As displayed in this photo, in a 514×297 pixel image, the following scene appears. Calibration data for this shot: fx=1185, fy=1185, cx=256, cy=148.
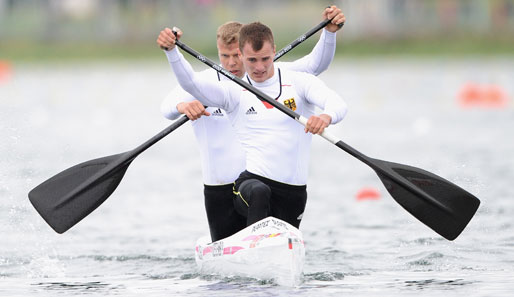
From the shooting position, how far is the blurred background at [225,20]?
41.5 meters

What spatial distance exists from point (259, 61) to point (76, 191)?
6.54 ft

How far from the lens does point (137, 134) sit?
20.0m

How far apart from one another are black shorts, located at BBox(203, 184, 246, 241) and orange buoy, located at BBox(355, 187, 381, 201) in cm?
420

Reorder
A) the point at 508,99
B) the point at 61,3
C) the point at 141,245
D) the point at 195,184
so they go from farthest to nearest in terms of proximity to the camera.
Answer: the point at 61,3
the point at 508,99
the point at 195,184
the point at 141,245

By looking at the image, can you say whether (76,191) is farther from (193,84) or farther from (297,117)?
(297,117)

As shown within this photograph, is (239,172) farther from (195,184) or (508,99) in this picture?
(508,99)

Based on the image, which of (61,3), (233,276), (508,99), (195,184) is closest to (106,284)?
(233,276)

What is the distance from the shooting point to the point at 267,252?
8016mm

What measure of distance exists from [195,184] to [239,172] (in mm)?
5665

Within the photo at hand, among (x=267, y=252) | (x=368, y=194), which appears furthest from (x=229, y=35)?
(x=368, y=194)

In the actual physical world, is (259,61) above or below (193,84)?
above

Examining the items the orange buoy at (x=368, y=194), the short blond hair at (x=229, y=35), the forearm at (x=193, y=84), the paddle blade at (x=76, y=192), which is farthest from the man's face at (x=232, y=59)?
the orange buoy at (x=368, y=194)

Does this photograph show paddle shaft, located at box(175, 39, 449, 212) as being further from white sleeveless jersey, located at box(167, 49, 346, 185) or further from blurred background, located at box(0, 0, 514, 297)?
blurred background, located at box(0, 0, 514, 297)

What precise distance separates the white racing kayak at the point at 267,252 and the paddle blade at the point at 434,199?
3.29 feet
